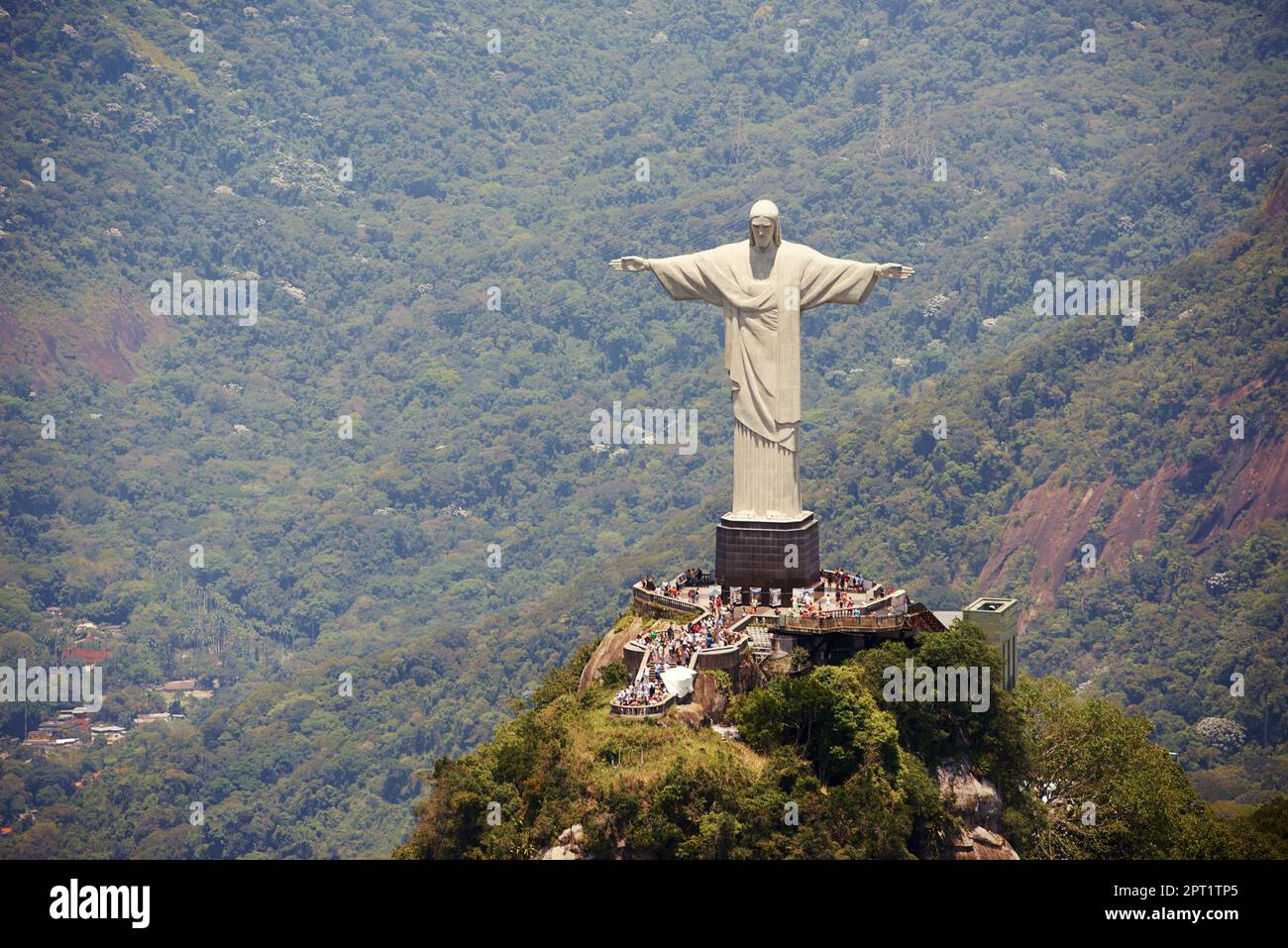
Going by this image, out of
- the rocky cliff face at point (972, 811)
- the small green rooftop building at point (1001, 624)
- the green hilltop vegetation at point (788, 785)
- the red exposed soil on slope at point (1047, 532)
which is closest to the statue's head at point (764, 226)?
the small green rooftop building at point (1001, 624)

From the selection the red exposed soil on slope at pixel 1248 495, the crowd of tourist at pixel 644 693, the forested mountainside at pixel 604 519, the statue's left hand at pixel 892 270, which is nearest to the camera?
the crowd of tourist at pixel 644 693

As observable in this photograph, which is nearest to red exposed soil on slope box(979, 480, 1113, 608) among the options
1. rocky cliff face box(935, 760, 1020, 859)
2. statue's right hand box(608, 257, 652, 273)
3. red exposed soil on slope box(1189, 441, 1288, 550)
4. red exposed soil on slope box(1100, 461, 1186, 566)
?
red exposed soil on slope box(1100, 461, 1186, 566)

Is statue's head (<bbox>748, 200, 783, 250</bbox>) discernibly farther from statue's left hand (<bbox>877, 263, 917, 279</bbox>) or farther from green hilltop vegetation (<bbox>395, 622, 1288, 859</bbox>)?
green hilltop vegetation (<bbox>395, 622, 1288, 859</bbox>)

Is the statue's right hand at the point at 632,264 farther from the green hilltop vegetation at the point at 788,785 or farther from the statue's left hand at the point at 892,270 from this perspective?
the green hilltop vegetation at the point at 788,785

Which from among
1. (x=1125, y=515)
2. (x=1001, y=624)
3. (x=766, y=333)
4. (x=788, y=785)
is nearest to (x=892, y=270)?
(x=766, y=333)

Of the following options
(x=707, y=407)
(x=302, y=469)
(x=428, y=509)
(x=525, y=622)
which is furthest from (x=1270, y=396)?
(x=302, y=469)
